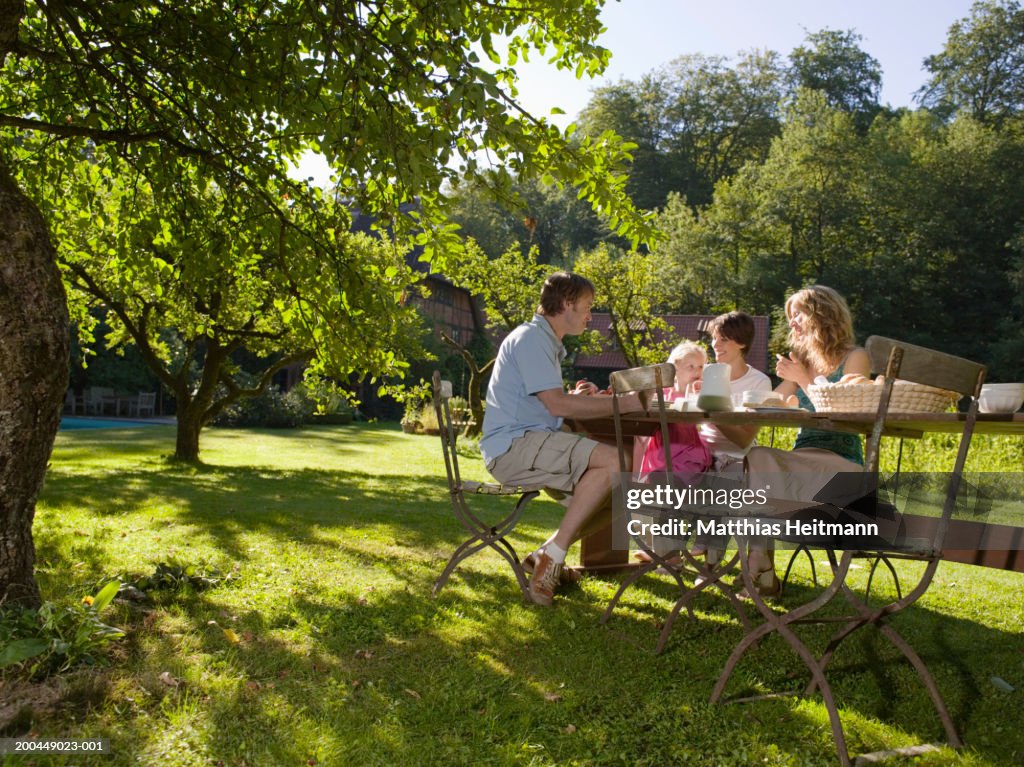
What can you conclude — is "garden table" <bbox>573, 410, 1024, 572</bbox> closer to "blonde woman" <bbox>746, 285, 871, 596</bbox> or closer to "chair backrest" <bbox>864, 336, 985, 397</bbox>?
"chair backrest" <bbox>864, 336, 985, 397</bbox>

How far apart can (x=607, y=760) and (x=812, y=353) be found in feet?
8.02

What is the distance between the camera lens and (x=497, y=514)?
789cm

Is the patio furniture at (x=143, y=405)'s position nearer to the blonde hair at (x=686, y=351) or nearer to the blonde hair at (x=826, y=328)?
the blonde hair at (x=686, y=351)

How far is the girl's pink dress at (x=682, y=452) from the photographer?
4066mm

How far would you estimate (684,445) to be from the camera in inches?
163

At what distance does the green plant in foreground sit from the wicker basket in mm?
2599

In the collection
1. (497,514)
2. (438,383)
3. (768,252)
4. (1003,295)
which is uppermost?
(768,252)

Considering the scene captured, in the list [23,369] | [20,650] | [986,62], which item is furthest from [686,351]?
[986,62]

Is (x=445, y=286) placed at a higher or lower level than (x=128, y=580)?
higher

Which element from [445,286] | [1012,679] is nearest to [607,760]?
[1012,679]

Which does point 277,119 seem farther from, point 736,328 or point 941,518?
point 941,518

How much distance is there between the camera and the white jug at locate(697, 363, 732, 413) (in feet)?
10.2

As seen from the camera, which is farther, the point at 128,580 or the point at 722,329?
the point at 722,329

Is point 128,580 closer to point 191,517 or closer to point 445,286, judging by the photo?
point 191,517
